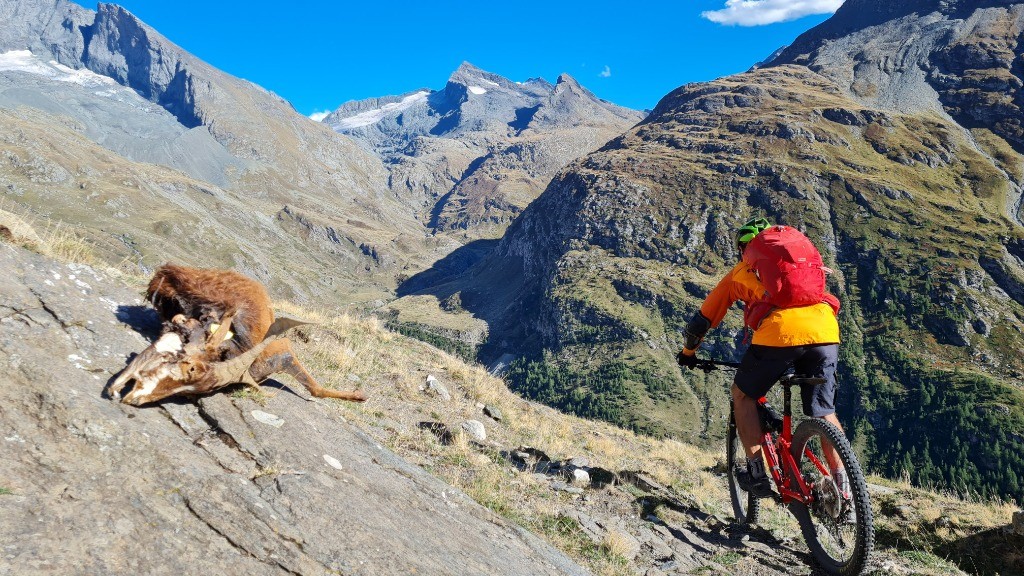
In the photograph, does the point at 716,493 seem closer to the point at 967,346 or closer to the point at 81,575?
the point at 81,575

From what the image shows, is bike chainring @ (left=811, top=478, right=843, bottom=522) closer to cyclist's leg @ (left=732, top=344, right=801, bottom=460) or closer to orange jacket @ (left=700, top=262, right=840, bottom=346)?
cyclist's leg @ (left=732, top=344, right=801, bottom=460)

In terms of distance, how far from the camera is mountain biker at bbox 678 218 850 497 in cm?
557

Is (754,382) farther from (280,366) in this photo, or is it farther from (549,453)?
(280,366)

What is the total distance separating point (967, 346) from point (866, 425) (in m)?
Result: 48.3

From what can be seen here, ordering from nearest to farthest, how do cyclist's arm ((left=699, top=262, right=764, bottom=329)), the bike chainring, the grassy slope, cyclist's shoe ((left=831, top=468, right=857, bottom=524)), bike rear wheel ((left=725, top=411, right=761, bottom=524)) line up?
cyclist's shoe ((left=831, top=468, right=857, bottom=524)) → the bike chainring → cyclist's arm ((left=699, top=262, right=764, bottom=329)) → the grassy slope → bike rear wheel ((left=725, top=411, right=761, bottom=524))

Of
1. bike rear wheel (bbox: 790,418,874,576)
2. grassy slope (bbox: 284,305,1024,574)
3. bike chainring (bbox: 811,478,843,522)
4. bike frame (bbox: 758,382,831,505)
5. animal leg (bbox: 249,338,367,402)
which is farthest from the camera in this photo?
grassy slope (bbox: 284,305,1024,574)

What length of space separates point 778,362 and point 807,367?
295 mm

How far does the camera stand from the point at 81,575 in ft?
8.32

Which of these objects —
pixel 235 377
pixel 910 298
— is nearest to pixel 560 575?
pixel 235 377

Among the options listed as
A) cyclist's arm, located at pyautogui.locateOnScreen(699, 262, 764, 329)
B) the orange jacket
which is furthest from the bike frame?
cyclist's arm, located at pyautogui.locateOnScreen(699, 262, 764, 329)

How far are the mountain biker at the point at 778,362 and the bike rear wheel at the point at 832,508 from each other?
13cm

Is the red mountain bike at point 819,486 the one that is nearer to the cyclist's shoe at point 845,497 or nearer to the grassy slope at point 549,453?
the cyclist's shoe at point 845,497

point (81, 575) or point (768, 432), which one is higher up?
point (768, 432)

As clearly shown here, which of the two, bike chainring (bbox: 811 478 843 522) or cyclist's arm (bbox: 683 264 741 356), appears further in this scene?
cyclist's arm (bbox: 683 264 741 356)
